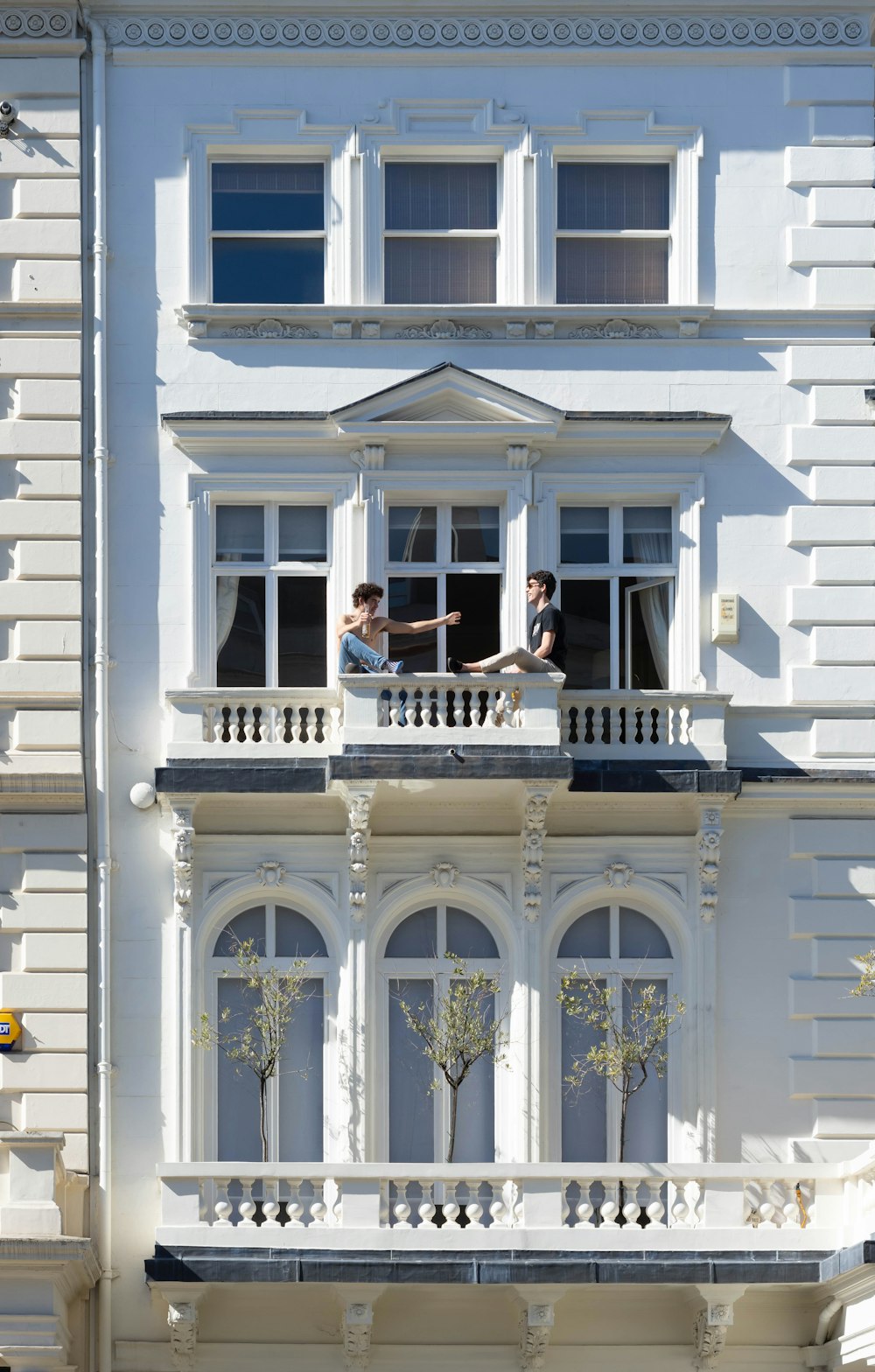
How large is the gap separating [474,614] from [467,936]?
3469mm

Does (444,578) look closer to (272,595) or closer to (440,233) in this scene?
(272,595)

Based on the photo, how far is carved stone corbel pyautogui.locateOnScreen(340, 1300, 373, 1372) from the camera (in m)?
24.9

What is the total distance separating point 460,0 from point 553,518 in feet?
19.1

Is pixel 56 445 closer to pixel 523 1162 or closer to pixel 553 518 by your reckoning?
pixel 553 518

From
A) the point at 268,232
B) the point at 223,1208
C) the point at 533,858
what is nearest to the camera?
the point at 223,1208

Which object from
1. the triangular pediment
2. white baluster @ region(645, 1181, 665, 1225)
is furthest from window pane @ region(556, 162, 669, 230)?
white baluster @ region(645, 1181, 665, 1225)

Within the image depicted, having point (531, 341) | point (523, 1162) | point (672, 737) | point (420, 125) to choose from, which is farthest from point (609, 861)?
point (420, 125)

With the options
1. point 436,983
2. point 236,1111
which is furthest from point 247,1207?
point 436,983

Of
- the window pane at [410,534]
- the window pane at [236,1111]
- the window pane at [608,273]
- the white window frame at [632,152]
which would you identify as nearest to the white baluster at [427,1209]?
the window pane at [236,1111]

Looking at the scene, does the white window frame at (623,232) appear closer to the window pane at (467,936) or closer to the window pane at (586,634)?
the window pane at (586,634)

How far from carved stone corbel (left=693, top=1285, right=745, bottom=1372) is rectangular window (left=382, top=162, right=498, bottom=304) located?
1087cm

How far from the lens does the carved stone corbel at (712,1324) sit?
2489 cm

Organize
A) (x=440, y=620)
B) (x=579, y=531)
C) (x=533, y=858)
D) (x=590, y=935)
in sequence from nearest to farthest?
(x=440, y=620)
(x=533, y=858)
(x=590, y=935)
(x=579, y=531)

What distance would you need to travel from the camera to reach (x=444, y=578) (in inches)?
1084
